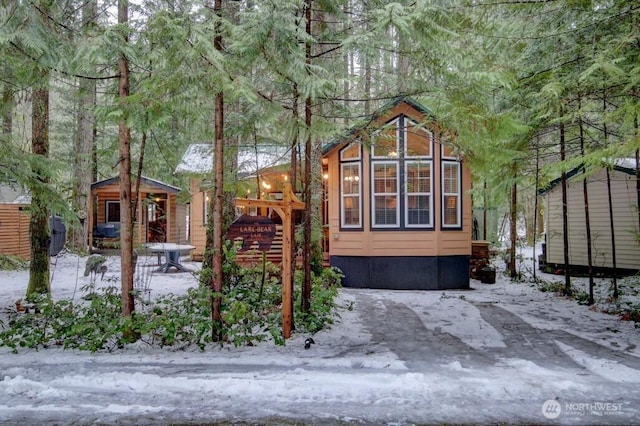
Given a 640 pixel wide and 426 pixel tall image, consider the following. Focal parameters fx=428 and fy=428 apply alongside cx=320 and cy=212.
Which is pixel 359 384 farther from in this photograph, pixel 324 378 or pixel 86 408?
pixel 86 408

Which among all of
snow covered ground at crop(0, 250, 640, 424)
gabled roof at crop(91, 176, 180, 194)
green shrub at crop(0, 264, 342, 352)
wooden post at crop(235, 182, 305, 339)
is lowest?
snow covered ground at crop(0, 250, 640, 424)

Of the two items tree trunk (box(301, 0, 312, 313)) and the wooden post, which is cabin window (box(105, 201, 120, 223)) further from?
the wooden post

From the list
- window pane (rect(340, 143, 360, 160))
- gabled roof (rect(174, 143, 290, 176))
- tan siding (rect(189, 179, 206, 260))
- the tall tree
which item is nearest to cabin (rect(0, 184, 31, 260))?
tan siding (rect(189, 179, 206, 260))

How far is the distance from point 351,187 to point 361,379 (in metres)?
7.22

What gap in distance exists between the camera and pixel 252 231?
211 inches

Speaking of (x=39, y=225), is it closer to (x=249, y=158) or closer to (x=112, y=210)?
(x=249, y=158)

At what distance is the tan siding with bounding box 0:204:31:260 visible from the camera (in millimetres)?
14641

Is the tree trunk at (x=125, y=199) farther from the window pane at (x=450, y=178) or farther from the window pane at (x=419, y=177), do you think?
the window pane at (x=450, y=178)

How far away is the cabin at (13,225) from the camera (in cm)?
1466

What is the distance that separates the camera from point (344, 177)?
1123cm

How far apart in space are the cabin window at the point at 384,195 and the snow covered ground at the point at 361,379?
13.9 ft

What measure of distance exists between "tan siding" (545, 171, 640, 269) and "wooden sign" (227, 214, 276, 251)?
983cm

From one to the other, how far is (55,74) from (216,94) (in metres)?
3.14

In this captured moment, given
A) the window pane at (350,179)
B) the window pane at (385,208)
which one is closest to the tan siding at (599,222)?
the window pane at (385,208)
